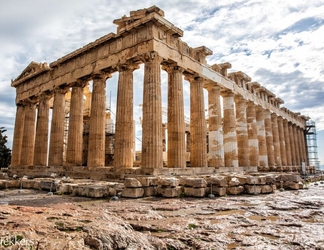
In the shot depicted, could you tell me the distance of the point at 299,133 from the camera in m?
42.2

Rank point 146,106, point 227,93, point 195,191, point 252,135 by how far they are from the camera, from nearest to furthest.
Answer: point 195,191 < point 146,106 < point 227,93 < point 252,135

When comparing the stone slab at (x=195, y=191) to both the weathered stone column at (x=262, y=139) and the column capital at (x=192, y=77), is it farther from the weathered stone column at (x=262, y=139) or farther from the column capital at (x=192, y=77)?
the weathered stone column at (x=262, y=139)

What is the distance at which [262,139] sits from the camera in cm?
2719

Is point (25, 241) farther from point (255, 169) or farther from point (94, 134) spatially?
point (255, 169)

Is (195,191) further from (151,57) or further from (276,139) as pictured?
(276,139)

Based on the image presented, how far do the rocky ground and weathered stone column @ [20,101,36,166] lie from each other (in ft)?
68.0

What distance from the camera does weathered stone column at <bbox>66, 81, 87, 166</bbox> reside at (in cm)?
1920

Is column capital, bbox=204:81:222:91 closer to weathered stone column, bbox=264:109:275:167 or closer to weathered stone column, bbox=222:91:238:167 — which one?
weathered stone column, bbox=222:91:238:167

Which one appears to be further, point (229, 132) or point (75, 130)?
point (229, 132)

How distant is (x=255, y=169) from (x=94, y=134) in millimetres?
14180

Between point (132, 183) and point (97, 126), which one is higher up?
point (97, 126)

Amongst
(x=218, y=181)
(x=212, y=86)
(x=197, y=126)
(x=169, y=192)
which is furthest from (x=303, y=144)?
(x=169, y=192)

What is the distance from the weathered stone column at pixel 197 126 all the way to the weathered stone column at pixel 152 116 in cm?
416

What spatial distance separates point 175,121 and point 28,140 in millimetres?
15846
